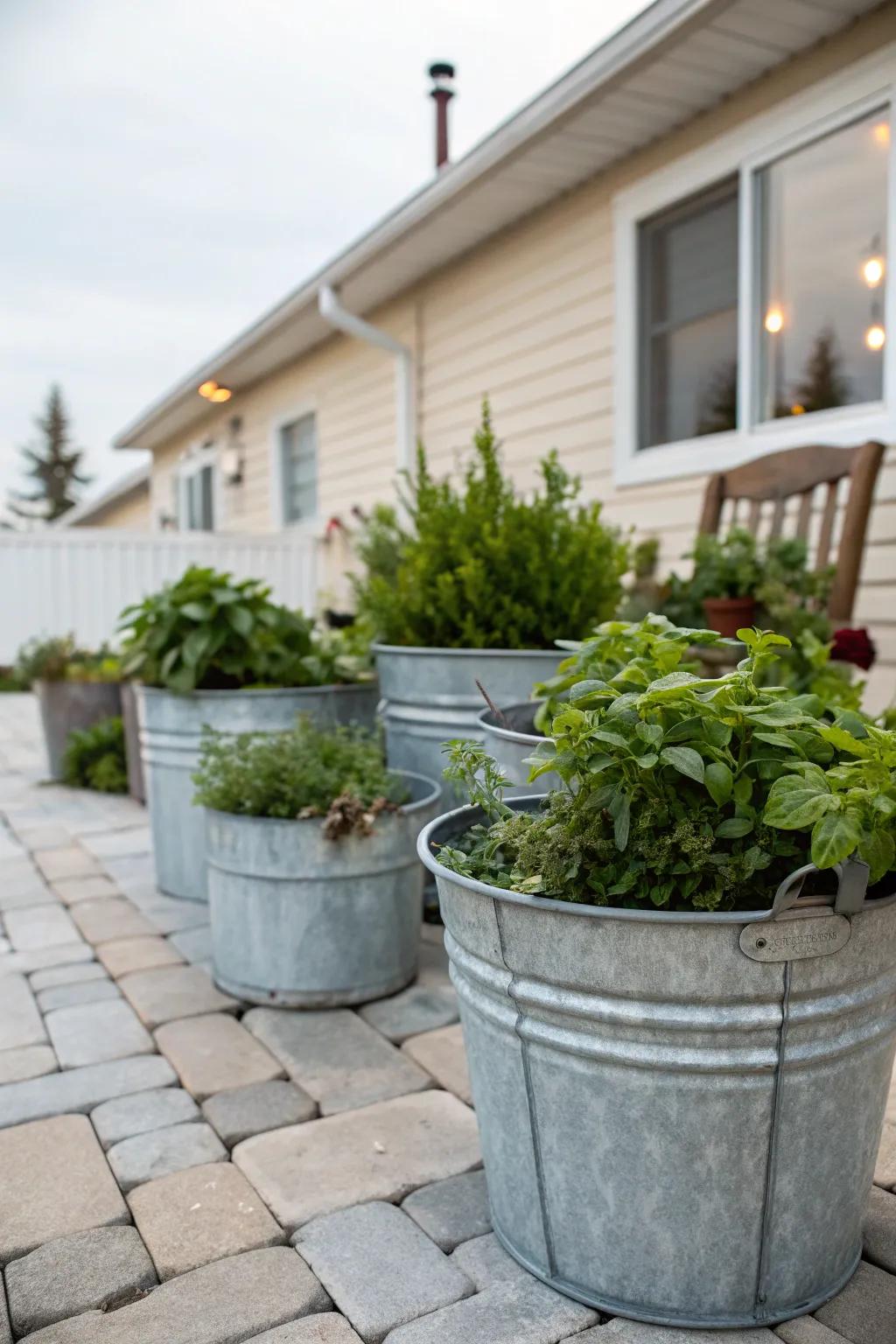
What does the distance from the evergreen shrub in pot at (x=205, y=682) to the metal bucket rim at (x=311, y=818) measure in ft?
1.63

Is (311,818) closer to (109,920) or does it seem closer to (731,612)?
(109,920)

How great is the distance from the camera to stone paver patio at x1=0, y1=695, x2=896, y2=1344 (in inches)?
51.5

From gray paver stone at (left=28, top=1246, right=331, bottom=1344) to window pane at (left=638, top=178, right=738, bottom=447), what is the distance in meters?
3.65

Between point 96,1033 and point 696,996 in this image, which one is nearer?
point 696,996

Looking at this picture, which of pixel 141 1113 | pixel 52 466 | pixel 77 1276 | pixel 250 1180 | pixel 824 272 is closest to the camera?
pixel 77 1276

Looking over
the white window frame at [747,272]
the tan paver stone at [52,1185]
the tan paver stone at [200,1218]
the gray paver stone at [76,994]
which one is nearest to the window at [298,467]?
the white window frame at [747,272]

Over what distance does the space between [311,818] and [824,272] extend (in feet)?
9.80

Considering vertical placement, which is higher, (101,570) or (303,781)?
(101,570)

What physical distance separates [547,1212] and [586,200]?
15.3ft

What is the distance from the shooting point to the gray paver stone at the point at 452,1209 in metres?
1.49

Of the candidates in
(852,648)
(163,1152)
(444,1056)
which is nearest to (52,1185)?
(163,1152)

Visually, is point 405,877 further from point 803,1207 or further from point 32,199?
point 32,199

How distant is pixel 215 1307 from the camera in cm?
133

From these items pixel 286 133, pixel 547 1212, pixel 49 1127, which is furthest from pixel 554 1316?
pixel 286 133
